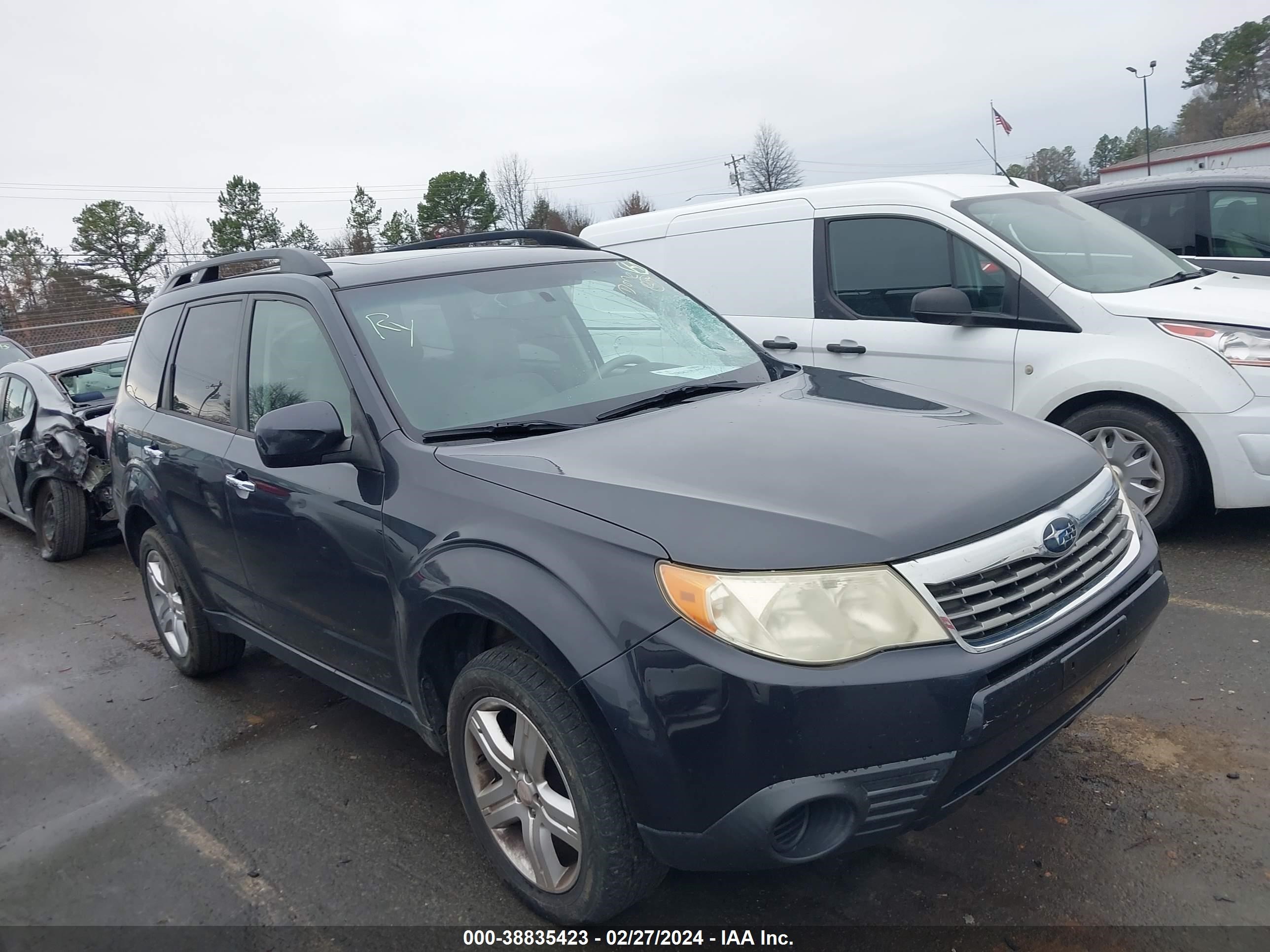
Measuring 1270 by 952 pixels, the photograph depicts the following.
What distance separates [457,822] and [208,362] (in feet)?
7.22

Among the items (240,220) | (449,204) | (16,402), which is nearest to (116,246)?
(240,220)

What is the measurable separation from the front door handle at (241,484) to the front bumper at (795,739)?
186 cm

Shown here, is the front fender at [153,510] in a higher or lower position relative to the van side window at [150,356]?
lower

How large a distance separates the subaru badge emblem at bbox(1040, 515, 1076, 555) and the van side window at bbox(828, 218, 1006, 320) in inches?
129

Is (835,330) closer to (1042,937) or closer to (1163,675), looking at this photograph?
(1163,675)

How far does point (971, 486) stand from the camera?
2338mm

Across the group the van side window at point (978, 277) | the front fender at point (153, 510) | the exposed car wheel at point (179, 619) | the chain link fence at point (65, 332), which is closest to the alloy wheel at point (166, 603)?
the exposed car wheel at point (179, 619)

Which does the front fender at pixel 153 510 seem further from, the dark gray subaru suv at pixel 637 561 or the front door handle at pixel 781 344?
the front door handle at pixel 781 344

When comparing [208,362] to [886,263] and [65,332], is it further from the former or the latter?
[65,332]

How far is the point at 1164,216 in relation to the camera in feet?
23.7

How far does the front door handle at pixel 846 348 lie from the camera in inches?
228

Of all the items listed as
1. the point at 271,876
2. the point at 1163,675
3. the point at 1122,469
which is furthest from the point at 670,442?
the point at 1122,469

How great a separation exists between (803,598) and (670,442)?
746 mm

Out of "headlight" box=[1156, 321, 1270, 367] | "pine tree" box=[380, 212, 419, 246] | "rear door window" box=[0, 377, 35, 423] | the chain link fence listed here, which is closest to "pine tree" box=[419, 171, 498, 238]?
"pine tree" box=[380, 212, 419, 246]
